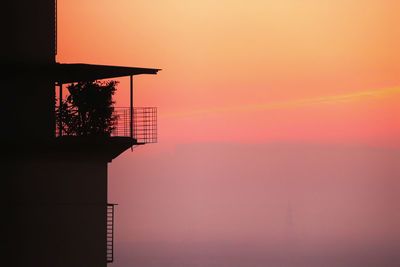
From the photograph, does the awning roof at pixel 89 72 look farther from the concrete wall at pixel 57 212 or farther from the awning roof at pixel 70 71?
the concrete wall at pixel 57 212

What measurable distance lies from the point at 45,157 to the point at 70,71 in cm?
375

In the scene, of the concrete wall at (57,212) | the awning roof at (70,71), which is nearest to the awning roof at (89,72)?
the awning roof at (70,71)

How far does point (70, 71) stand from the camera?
6316 centimetres

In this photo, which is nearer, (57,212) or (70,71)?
(57,212)

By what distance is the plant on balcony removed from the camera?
62719 mm

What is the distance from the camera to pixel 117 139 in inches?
2472

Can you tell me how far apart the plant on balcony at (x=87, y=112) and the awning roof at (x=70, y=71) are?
0.69 metres

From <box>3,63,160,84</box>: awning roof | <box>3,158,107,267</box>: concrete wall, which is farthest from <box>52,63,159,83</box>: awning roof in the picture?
<box>3,158,107,267</box>: concrete wall

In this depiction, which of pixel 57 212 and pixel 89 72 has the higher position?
pixel 89 72

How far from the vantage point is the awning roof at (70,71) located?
6278 cm

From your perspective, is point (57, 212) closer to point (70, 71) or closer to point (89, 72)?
point (70, 71)

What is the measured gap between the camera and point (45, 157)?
Result: 6178 cm

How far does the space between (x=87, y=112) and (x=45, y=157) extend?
266 centimetres

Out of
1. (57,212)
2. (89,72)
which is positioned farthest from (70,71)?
(57,212)
